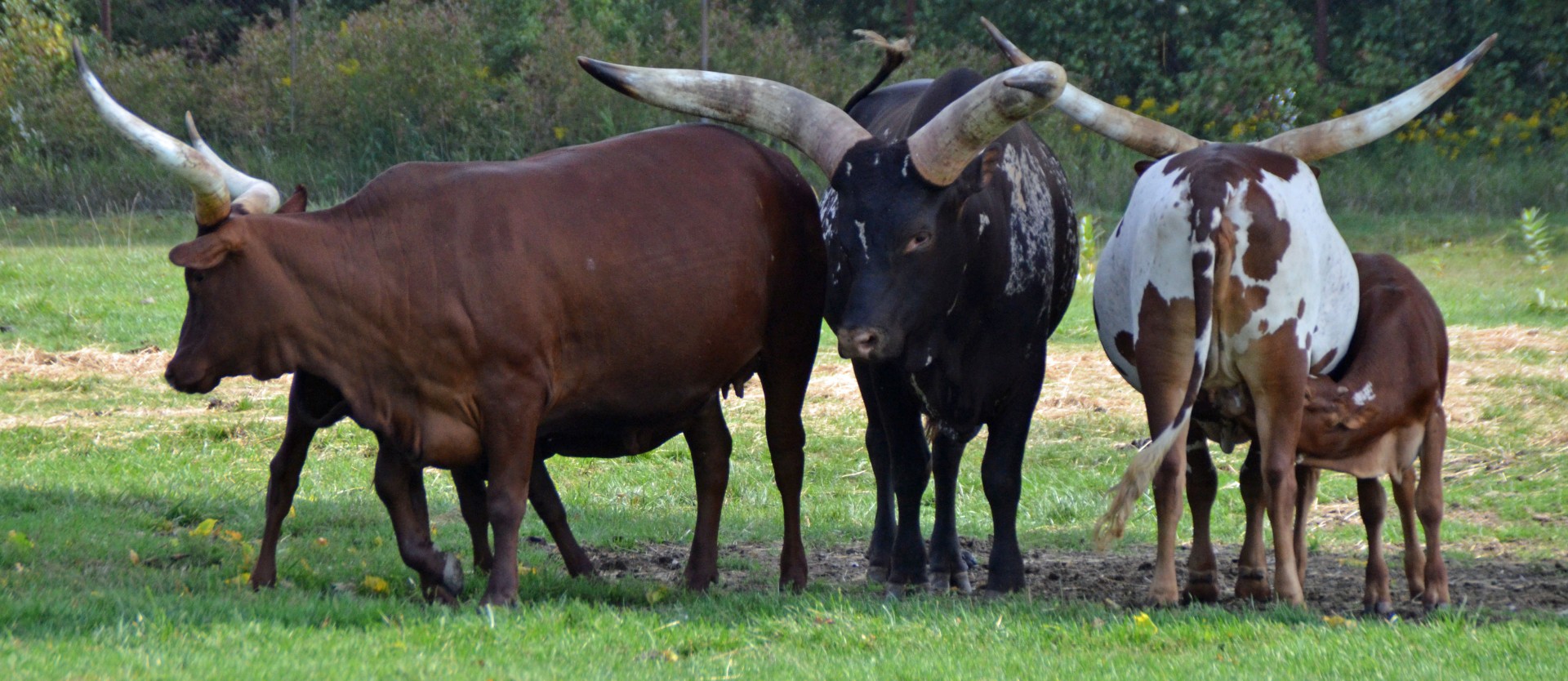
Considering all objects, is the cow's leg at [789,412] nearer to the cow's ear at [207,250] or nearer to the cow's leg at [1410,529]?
the cow's ear at [207,250]

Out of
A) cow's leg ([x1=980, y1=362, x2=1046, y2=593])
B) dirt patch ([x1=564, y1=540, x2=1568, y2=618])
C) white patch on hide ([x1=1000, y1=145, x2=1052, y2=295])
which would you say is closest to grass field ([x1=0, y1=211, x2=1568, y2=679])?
dirt patch ([x1=564, y1=540, x2=1568, y2=618])

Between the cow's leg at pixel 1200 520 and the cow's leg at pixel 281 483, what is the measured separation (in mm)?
3206

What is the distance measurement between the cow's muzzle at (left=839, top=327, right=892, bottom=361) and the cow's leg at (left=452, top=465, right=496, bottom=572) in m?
1.45

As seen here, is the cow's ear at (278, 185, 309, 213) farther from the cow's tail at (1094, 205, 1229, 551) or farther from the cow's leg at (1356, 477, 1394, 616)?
the cow's leg at (1356, 477, 1394, 616)

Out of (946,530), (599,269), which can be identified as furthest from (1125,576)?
(599,269)

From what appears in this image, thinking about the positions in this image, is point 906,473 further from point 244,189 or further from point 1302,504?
point 244,189

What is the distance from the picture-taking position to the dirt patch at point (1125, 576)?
5992 mm

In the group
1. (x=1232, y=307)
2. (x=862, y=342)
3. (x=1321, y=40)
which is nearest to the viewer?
(x=1232, y=307)

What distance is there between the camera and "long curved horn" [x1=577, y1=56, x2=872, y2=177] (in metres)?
6.21

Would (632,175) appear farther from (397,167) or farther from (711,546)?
(711,546)

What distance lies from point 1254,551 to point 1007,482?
96 cm

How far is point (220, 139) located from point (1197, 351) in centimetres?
1801

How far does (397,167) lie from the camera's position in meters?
5.78

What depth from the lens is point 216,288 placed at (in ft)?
17.4
